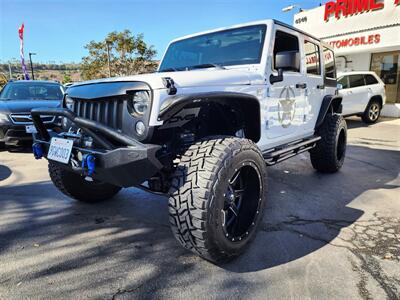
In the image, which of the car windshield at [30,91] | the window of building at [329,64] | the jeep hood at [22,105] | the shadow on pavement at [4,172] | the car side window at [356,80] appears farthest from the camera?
the car side window at [356,80]

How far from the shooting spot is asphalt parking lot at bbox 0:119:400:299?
6.99ft

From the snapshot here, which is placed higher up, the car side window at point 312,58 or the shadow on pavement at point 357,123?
the car side window at point 312,58

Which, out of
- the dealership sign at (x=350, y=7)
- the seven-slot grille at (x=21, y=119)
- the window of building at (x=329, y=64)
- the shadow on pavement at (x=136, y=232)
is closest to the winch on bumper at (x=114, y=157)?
the shadow on pavement at (x=136, y=232)

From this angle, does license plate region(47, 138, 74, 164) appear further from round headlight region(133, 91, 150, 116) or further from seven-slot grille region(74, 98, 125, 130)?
round headlight region(133, 91, 150, 116)

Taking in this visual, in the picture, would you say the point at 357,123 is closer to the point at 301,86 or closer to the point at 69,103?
the point at 301,86

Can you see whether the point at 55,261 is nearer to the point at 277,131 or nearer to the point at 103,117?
the point at 103,117

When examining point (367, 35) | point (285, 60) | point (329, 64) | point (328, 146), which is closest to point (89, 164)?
point (285, 60)

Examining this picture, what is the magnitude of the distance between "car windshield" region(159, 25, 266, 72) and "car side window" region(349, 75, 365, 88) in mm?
8334

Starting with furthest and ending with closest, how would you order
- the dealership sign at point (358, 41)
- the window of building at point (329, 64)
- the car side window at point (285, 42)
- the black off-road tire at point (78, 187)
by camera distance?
the dealership sign at point (358, 41) → the window of building at point (329, 64) → the car side window at point (285, 42) → the black off-road tire at point (78, 187)

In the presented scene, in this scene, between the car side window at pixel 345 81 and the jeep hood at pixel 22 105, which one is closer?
the jeep hood at pixel 22 105

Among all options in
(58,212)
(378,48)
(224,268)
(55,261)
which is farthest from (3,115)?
(378,48)

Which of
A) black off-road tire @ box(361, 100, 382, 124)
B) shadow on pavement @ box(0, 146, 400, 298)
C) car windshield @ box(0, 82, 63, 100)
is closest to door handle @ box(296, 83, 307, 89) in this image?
shadow on pavement @ box(0, 146, 400, 298)

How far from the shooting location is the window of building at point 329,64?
16.1 ft

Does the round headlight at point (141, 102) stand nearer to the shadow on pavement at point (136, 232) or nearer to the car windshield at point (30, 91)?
the shadow on pavement at point (136, 232)
